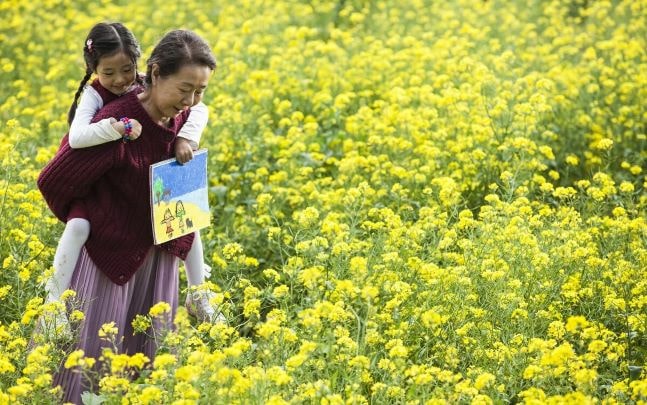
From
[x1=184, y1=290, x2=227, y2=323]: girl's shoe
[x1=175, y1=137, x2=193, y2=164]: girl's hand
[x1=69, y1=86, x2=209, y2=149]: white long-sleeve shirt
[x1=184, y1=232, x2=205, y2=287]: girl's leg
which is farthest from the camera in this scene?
[x1=184, y1=232, x2=205, y2=287]: girl's leg

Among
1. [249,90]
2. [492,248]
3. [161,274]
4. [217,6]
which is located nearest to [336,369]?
[161,274]

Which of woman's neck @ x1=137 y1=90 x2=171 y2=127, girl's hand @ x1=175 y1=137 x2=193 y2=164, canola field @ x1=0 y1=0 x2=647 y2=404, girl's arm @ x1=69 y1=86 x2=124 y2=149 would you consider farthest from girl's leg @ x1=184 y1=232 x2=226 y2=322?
girl's arm @ x1=69 y1=86 x2=124 y2=149

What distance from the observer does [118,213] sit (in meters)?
3.86

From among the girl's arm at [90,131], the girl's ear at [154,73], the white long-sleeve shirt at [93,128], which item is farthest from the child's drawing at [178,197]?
the girl's ear at [154,73]

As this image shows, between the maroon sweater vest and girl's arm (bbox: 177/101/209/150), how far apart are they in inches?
1.9

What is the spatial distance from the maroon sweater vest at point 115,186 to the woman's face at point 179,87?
0.09 metres

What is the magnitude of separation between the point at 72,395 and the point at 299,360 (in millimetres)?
1131

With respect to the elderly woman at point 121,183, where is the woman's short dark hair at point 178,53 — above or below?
above

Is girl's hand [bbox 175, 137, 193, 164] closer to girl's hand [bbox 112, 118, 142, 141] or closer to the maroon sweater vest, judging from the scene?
the maroon sweater vest

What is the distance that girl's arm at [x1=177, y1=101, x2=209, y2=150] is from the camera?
12.9 ft

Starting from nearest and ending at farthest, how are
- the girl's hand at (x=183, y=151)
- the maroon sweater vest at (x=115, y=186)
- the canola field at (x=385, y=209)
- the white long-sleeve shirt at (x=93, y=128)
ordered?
the canola field at (x=385, y=209)
the white long-sleeve shirt at (x=93, y=128)
the maroon sweater vest at (x=115, y=186)
the girl's hand at (x=183, y=151)

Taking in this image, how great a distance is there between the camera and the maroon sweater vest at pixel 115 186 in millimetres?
3750

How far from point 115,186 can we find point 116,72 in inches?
17.8

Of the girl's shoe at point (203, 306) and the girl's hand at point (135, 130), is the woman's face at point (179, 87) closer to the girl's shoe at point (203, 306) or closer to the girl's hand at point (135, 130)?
the girl's hand at point (135, 130)
